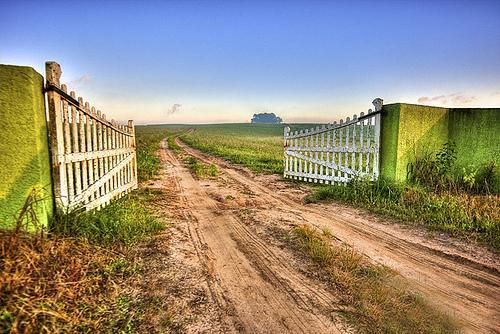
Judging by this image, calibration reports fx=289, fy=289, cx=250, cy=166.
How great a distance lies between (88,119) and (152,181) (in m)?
4.38

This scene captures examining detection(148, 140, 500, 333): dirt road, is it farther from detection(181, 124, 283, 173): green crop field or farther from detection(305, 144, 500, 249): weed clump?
detection(181, 124, 283, 173): green crop field

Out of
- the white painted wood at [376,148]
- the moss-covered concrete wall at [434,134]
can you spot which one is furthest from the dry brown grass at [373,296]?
the moss-covered concrete wall at [434,134]

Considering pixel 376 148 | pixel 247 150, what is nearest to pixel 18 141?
pixel 376 148

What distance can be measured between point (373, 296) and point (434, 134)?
7.36m

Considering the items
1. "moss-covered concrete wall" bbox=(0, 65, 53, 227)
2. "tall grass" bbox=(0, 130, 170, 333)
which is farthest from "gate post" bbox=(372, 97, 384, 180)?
"moss-covered concrete wall" bbox=(0, 65, 53, 227)

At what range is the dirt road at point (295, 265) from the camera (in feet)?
9.18

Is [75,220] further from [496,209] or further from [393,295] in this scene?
[496,209]

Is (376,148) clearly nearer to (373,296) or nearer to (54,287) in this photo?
(373,296)

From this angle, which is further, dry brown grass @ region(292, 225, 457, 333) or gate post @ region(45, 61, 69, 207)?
gate post @ region(45, 61, 69, 207)

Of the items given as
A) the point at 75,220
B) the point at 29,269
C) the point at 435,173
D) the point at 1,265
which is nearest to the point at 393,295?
the point at 29,269

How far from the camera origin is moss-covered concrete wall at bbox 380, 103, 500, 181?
7.87 m

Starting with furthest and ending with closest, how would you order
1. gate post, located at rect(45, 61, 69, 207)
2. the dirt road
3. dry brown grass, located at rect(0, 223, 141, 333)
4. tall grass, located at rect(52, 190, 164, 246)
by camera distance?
gate post, located at rect(45, 61, 69, 207)
tall grass, located at rect(52, 190, 164, 246)
the dirt road
dry brown grass, located at rect(0, 223, 141, 333)

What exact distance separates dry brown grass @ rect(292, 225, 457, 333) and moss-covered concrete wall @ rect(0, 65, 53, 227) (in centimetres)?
391

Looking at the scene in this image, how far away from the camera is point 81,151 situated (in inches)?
201
